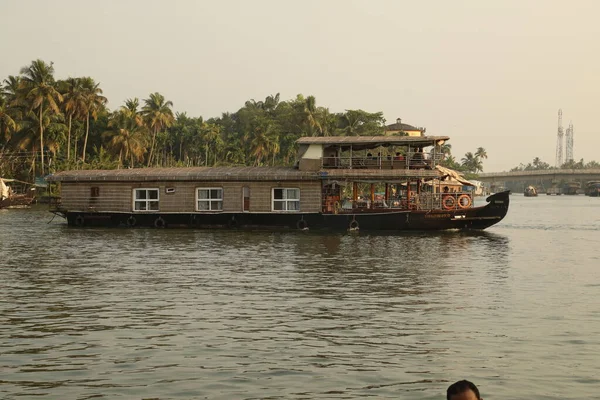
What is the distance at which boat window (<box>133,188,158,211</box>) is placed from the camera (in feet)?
151

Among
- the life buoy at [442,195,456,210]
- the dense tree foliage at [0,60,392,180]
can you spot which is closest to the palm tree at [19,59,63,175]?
the dense tree foliage at [0,60,392,180]

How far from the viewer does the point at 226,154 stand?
11294 cm

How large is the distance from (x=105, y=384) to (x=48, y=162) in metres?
79.3

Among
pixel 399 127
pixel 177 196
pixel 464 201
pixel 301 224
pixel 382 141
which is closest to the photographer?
pixel 382 141

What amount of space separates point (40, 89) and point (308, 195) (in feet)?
145

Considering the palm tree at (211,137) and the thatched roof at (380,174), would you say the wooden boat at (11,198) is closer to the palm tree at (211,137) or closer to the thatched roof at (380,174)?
the palm tree at (211,137)

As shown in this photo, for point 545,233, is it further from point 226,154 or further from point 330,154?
point 226,154

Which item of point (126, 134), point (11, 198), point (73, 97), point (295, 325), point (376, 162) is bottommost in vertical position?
point (295, 325)

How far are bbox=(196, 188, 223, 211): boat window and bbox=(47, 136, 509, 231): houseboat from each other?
55 millimetres

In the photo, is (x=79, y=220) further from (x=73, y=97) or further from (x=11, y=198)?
(x=73, y=97)

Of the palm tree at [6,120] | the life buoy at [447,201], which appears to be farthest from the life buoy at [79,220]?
the palm tree at [6,120]

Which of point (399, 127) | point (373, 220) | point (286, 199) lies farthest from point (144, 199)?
point (399, 127)

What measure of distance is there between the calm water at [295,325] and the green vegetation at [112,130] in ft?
173

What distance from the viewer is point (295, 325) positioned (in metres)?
16.4
